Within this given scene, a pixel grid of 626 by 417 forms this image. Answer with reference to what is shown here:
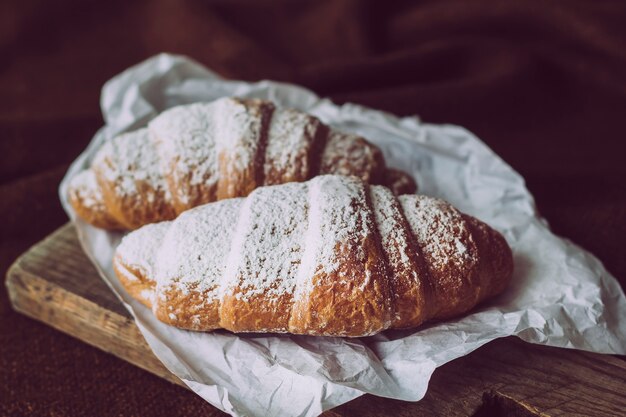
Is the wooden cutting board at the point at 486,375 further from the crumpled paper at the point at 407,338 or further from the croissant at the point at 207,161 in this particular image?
Answer: the croissant at the point at 207,161

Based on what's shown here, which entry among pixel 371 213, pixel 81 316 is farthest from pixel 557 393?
pixel 81 316

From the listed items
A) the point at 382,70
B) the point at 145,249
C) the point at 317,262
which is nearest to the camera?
the point at 317,262

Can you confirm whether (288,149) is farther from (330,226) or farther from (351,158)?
(330,226)

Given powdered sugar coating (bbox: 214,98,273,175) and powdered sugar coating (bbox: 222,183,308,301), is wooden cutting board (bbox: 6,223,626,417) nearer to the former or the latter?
powdered sugar coating (bbox: 222,183,308,301)

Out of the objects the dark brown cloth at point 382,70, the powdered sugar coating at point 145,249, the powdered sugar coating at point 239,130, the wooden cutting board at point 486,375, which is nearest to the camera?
the wooden cutting board at point 486,375

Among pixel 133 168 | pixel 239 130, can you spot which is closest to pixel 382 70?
pixel 239 130

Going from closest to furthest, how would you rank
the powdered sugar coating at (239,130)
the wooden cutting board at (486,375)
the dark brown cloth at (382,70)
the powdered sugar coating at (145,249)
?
the wooden cutting board at (486,375) < the powdered sugar coating at (145,249) < the powdered sugar coating at (239,130) < the dark brown cloth at (382,70)

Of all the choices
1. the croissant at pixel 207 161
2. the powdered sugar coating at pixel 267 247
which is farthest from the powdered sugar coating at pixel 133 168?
the powdered sugar coating at pixel 267 247
